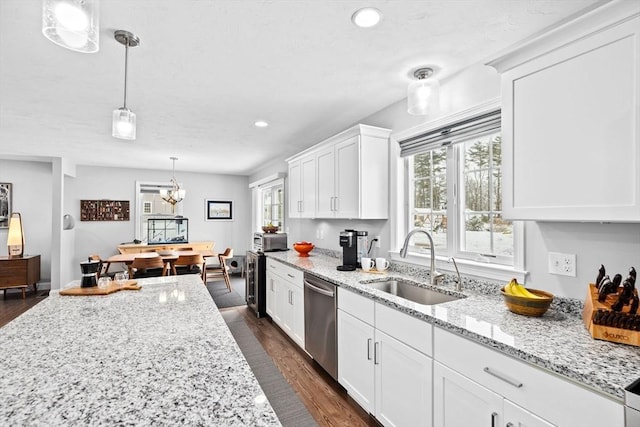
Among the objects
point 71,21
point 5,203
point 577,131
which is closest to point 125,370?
point 71,21

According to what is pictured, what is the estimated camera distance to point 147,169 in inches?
273

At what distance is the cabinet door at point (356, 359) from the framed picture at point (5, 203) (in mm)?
6716

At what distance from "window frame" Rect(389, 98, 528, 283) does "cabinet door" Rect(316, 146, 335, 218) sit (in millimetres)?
682

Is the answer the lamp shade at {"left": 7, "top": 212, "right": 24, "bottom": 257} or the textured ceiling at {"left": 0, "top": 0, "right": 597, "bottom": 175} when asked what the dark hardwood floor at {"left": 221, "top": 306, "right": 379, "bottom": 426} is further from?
the lamp shade at {"left": 7, "top": 212, "right": 24, "bottom": 257}

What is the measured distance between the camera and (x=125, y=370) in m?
1.05

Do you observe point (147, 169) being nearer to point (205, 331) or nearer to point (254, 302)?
point (254, 302)

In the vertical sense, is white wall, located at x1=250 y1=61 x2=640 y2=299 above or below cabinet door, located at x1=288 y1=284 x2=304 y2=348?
above

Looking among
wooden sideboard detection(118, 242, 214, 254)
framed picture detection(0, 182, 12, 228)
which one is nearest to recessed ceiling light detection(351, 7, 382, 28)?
wooden sideboard detection(118, 242, 214, 254)

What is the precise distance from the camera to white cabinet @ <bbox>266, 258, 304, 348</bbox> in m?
3.22

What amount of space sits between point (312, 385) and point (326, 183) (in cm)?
195

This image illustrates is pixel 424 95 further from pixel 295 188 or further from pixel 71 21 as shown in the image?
pixel 295 188

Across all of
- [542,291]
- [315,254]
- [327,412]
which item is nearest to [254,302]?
[315,254]

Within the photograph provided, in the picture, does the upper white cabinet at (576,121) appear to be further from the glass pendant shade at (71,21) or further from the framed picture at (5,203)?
the framed picture at (5,203)

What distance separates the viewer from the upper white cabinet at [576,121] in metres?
1.23
